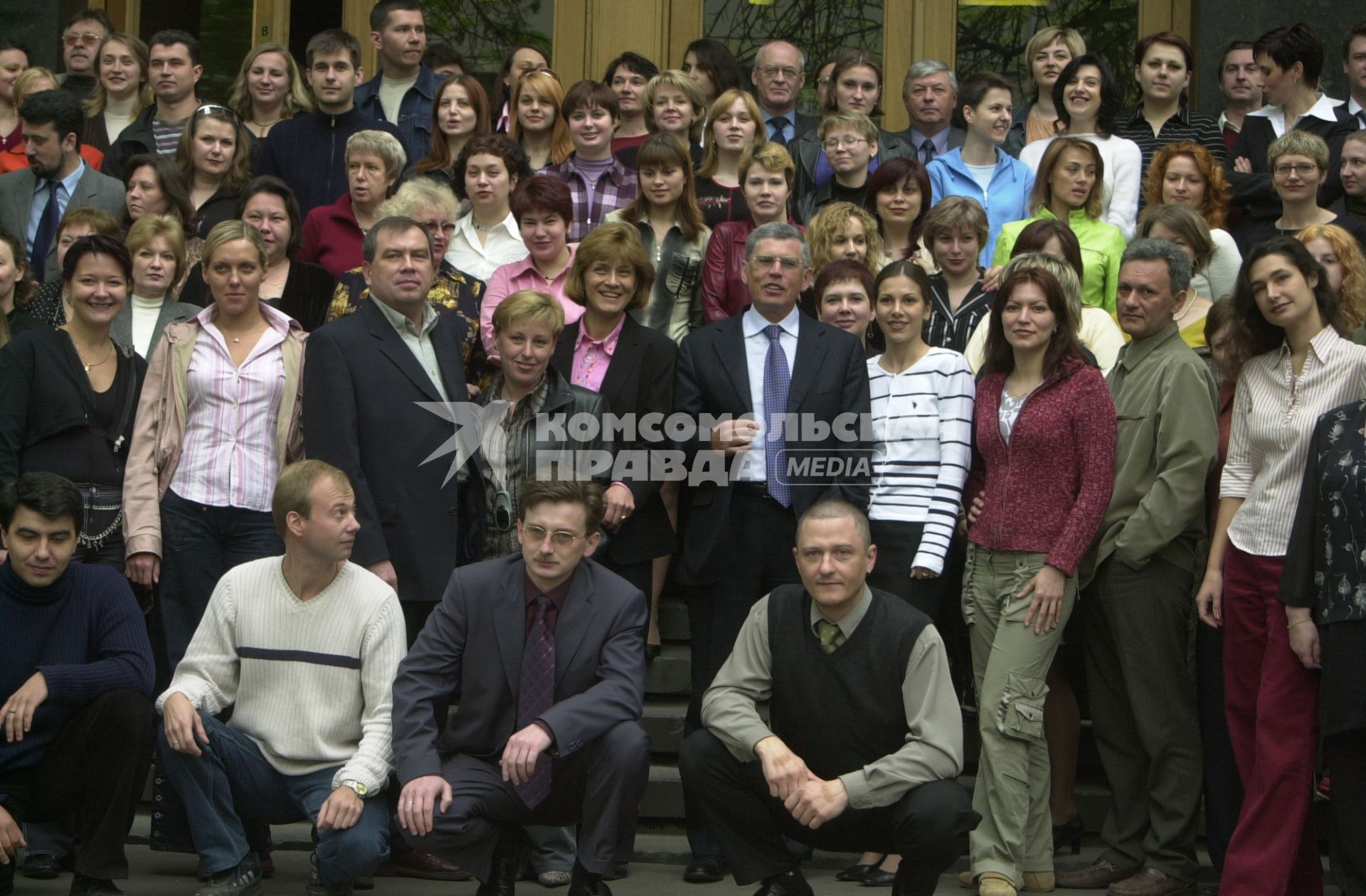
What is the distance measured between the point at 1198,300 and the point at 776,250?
6.05 feet

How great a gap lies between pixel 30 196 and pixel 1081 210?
4903mm

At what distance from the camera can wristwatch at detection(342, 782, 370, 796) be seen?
4.77 m

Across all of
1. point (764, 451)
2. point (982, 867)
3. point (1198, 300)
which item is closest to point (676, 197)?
point (764, 451)

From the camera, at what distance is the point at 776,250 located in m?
5.99

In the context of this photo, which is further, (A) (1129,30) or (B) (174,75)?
(A) (1129,30)

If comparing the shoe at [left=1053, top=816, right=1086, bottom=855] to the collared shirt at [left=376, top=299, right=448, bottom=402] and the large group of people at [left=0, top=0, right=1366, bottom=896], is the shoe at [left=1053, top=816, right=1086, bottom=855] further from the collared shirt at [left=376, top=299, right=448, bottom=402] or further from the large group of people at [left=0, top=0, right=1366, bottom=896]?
the collared shirt at [left=376, top=299, right=448, bottom=402]

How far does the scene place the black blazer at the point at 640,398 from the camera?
5902mm

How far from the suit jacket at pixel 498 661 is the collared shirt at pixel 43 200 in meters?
3.66

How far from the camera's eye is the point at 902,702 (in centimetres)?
485

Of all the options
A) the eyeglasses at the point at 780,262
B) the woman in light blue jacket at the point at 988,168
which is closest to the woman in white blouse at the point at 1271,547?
the eyeglasses at the point at 780,262

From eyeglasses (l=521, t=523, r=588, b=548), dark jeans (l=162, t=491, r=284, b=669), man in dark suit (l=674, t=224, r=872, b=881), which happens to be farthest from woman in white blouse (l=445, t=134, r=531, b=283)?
eyeglasses (l=521, t=523, r=588, b=548)

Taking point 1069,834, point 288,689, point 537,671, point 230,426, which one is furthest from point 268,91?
point 1069,834

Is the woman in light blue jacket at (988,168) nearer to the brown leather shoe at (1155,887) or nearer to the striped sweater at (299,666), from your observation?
the brown leather shoe at (1155,887)

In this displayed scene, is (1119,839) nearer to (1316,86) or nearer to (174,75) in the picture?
(1316,86)
